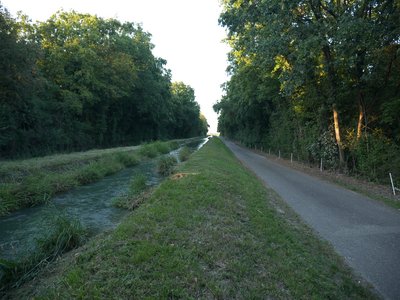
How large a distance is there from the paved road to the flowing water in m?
5.89

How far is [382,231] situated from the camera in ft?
23.2

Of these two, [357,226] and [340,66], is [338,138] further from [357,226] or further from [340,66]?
[357,226]

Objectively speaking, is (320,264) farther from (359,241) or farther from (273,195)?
(273,195)

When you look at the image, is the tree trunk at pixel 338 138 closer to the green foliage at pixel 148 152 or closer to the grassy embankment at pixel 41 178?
the grassy embankment at pixel 41 178

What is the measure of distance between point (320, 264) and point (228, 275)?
2038mm

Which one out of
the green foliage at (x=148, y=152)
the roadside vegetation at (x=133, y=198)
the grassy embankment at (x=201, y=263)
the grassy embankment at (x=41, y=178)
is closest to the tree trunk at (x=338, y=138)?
the grassy embankment at (x=201, y=263)

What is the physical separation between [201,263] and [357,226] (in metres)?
5.00

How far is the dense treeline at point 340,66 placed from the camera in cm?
1233

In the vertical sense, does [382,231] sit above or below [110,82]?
below

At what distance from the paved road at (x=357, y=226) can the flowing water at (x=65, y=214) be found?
5.89m

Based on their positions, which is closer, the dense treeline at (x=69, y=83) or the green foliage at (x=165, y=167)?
the green foliage at (x=165, y=167)

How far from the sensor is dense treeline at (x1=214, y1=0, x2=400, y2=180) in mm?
12328

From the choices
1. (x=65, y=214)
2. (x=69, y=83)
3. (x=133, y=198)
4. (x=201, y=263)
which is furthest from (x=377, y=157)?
(x=69, y=83)

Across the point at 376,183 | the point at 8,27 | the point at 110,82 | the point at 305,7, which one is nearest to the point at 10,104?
the point at 8,27
